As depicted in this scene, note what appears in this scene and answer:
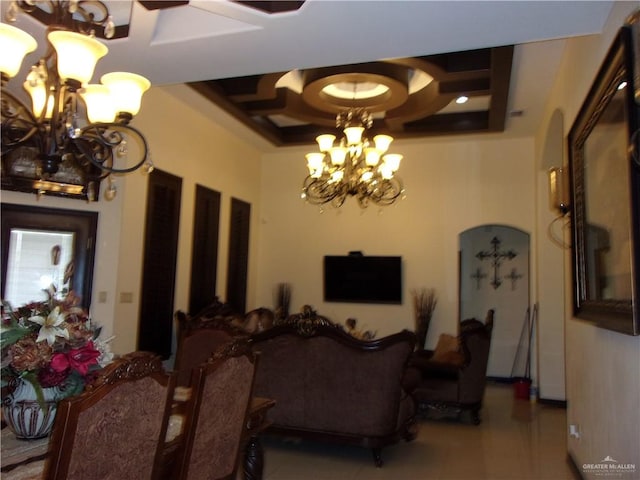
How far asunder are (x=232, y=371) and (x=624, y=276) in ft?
5.82

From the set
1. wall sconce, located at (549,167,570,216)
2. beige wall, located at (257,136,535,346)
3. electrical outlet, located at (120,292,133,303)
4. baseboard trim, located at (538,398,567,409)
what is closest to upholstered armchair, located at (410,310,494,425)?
baseboard trim, located at (538,398,567,409)

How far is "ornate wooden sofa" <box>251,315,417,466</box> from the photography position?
371 cm

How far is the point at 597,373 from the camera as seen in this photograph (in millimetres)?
2912

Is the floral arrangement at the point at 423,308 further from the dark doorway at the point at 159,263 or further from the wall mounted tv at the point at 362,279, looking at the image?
the dark doorway at the point at 159,263

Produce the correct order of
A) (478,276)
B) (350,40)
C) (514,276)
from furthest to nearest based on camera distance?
1. (478,276)
2. (514,276)
3. (350,40)

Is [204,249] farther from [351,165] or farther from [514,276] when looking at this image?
[514,276]

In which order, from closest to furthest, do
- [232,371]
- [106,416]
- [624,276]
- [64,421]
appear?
[64,421] < [106,416] < [232,371] < [624,276]

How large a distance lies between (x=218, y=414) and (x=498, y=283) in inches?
263

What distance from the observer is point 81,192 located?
4.76 meters

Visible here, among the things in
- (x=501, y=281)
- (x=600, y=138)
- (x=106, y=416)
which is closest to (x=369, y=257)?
(x=501, y=281)

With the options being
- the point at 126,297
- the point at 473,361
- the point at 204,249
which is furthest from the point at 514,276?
the point at 126,297

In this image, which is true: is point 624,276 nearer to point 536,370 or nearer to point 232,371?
point 232,371

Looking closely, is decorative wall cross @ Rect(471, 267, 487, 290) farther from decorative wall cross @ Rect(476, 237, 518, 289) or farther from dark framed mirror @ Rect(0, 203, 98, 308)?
dark framed mirror @ Rect(0, 203, 98, 308)

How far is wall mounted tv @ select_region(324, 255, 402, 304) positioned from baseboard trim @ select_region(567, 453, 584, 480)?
365 centimetres
